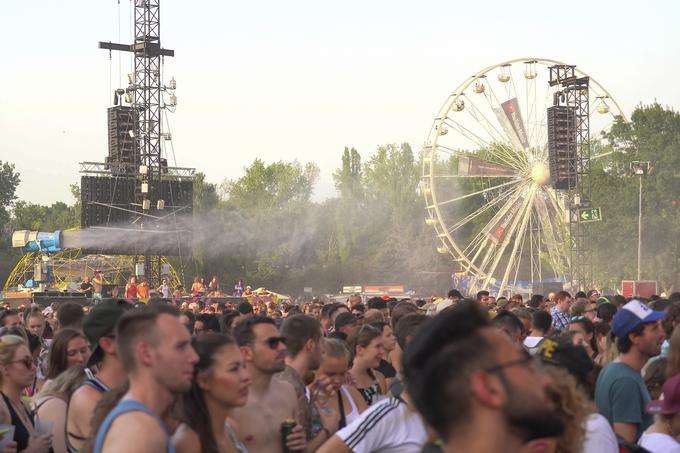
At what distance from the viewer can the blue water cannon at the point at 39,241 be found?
175 ft

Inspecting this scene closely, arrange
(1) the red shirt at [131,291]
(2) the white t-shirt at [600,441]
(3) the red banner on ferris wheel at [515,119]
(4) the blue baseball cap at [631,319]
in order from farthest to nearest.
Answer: (3) the red banner on ferris wheel at [515,119] < (1) the red shirt at [131,291] < (4) the blue baseball cap at [631,319] < (2) the white t-shirt at [600,441]

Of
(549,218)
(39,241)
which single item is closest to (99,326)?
(549,218)

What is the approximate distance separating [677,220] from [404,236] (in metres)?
30.7

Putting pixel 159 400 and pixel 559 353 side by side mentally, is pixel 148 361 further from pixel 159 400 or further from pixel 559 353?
pixel 559 353

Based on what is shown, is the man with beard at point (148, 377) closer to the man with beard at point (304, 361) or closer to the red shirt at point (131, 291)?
the man with beard at point (304, 361)

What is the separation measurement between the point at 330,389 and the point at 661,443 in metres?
2.23

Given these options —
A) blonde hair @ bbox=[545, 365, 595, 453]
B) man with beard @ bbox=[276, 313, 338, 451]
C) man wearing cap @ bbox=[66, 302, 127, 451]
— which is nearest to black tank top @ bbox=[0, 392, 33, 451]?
man wearing cap @ bbox=[66, 302, 127, 451]

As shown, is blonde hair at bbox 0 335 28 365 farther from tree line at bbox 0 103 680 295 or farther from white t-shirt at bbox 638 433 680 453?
tree line at bbox 0 103 680 295

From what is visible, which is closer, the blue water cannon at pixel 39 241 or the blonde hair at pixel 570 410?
the blonde hair at pixel 570 410

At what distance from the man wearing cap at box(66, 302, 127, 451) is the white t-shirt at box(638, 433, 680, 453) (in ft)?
8.35

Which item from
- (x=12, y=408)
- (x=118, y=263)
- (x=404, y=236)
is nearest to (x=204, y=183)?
(x=404, y=236)

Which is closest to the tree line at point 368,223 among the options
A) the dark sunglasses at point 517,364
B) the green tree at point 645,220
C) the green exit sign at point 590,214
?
the green tree at point 645,220

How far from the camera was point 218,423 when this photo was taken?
4.65 meters

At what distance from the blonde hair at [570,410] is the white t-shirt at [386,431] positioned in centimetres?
152
